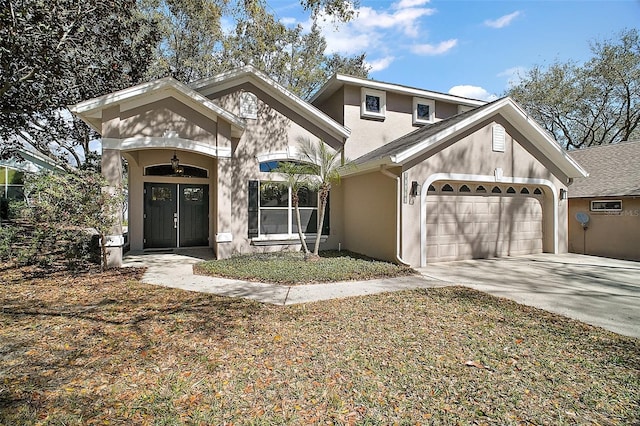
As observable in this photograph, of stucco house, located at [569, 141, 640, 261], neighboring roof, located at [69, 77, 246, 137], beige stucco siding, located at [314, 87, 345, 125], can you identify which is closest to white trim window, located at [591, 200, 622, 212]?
stucco house, located at [569, 141, 640, 261]

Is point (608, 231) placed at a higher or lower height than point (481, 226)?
lower

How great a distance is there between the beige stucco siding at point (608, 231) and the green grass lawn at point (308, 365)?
32.0 feet

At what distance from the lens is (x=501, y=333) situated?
→ 14.8ft

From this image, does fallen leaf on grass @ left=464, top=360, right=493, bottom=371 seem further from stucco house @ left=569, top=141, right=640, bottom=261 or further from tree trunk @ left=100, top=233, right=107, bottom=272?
stucco house @ left=569, top=141, right=640, bottom=261

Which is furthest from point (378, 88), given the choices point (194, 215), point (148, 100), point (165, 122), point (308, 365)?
point (308, 365)

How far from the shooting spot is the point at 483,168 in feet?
33.5

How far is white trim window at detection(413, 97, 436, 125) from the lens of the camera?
13.5m

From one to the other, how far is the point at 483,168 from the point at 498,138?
111 centimetres

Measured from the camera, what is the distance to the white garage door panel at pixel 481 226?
9836 mm

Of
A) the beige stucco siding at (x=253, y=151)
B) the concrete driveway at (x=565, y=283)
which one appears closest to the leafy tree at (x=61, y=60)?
the beige stucco siding at (x=253, y=151)

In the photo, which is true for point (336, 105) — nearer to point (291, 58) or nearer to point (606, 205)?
point (291, 58)

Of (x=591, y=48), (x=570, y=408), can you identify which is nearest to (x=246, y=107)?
(x=570, y=408)

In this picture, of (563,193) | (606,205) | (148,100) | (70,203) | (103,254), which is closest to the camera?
(70,203)

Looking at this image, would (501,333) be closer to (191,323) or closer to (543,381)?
(543,381)
